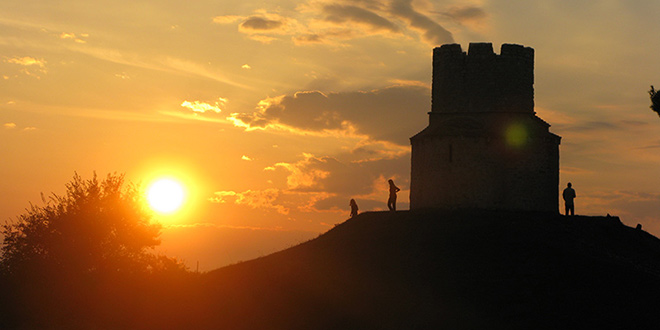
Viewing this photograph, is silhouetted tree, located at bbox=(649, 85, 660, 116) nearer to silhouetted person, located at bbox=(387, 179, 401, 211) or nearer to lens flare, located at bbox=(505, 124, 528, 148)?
lens flare, located at bbox=(505, 124, 528, 148)

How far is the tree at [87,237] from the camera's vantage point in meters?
44.3

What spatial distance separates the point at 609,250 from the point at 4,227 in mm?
35142

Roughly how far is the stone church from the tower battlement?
6 centimetres

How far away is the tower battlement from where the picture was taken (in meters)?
48.3

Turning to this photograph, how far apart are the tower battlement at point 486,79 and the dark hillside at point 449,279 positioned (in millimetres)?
8136

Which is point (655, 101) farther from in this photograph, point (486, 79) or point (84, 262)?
point (84, 262)

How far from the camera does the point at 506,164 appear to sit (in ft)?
156

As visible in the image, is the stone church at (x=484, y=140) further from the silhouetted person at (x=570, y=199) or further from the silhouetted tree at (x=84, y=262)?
the silhouetted tree at (x=84, y=262)

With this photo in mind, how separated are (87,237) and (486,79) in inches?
1036

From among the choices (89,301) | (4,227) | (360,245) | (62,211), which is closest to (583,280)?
(360,245)

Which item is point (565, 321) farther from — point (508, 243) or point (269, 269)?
point (269, 269)

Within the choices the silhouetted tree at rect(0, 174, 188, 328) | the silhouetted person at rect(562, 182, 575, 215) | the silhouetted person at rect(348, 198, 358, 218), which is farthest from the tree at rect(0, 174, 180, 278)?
the silhouetted person at rect(562, 182, 575, 215)

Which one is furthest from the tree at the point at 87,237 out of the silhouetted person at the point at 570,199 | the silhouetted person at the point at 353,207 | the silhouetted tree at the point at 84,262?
the silhouetted person at the point at 570,199

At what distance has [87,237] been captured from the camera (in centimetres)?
4553
